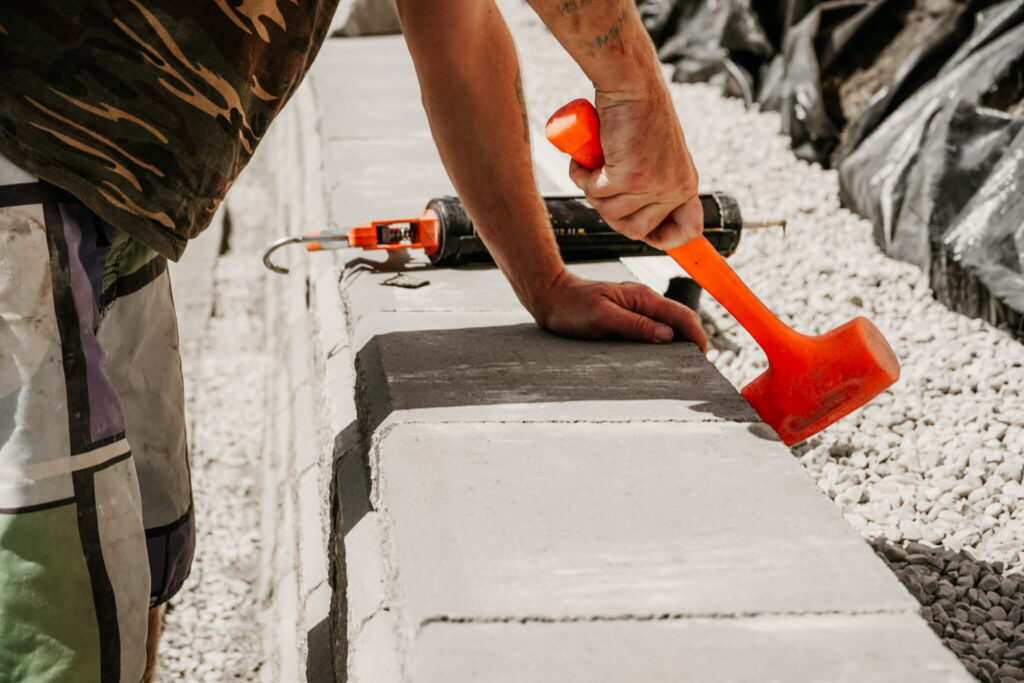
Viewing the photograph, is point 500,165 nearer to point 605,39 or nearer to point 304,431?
point 605,39

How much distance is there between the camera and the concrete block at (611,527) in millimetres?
1346

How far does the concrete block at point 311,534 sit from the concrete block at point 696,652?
1142mm

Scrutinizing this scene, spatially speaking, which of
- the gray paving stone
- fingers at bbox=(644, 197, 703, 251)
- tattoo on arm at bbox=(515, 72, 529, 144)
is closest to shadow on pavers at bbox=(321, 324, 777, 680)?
the gray paving stone

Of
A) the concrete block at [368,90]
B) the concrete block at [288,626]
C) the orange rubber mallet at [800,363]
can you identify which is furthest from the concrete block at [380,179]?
the orange rubber mallet at [800,363]

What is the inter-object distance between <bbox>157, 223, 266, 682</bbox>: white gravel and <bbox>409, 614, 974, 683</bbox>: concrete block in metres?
1.68

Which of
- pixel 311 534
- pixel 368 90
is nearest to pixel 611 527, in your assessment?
pixel 311 534

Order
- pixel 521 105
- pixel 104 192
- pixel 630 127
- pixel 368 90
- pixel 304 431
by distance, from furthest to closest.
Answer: pixel 368 90 < pixel 304 431 < pixel 521 105 < pixel 630 127 < pixel 104 192

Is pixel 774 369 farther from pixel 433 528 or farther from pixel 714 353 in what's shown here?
pixel 714 353

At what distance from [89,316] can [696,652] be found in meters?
0.95

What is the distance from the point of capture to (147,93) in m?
1.38

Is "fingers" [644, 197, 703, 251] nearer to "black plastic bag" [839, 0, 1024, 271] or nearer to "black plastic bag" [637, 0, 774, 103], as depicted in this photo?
"black plastic bag" [839, 0, 1024, 271]

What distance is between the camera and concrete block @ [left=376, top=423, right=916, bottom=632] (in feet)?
4.42

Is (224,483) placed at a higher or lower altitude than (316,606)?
lower

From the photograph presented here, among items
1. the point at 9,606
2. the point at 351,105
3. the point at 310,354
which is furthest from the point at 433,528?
the point at 351,105
